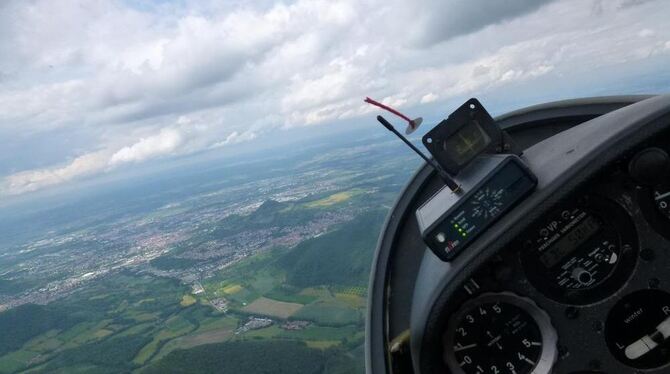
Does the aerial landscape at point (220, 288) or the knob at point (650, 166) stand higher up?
the knob at point (650, 166)

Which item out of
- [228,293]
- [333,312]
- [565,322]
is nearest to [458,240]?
[565,322]

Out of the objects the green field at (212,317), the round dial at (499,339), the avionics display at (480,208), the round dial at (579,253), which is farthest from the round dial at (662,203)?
the green field at (212,317)

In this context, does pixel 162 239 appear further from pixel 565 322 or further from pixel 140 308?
pixel 565 322

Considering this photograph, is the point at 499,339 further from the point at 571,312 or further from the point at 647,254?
the point at 647,254

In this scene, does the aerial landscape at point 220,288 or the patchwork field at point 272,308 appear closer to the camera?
the aerial landscape at point 220,288

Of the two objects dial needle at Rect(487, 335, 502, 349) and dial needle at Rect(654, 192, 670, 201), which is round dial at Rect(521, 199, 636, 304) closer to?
dial needle at Rect(654, 192, 670, 201)

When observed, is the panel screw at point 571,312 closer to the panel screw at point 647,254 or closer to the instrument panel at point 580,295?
the instrument panel at point 580,295

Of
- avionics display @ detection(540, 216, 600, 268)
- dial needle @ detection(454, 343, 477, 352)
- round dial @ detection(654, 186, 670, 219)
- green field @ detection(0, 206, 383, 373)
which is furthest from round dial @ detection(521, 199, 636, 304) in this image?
green field @ detection(0, 206, 383, 373)

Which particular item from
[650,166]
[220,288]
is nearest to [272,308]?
[220,288]
